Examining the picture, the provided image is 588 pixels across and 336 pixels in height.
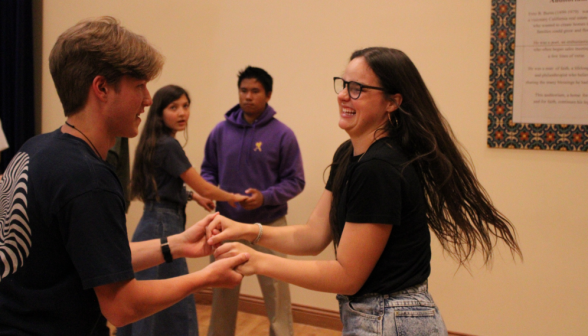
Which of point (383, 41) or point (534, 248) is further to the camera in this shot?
point (383, 41)

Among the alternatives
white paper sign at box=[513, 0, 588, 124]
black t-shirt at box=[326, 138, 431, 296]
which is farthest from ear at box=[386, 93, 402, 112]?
white paper sign at box=[513, 0, 588, 124]

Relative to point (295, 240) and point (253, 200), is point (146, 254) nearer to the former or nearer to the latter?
point (295, 240)

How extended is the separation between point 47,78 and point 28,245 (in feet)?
12.4

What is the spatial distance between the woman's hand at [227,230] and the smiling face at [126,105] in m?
0.64

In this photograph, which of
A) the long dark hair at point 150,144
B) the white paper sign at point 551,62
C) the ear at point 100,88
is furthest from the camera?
the white paper sign at point 551,62

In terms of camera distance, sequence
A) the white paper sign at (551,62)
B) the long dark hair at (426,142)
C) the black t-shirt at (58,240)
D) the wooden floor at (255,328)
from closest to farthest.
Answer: the black t-shirt at (58,240) < the long dark hair at (426,142) < the white paper sign at (551,62) < the wooden floor at (255,328)

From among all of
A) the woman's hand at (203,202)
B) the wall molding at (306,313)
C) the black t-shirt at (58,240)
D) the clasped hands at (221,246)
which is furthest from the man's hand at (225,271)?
the wall molding at (306,313)

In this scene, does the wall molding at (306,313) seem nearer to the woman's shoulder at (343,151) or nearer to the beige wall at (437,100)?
the beige wall at (437,100)

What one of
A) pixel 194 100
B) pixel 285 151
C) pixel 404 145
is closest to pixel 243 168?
pixel 285 151

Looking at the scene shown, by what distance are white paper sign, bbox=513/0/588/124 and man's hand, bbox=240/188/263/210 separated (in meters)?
1.74

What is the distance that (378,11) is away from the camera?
347 centimetres

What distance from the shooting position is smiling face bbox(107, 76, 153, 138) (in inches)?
50.9

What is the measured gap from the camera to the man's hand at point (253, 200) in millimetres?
3076

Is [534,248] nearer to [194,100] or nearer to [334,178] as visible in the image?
[334,178]
